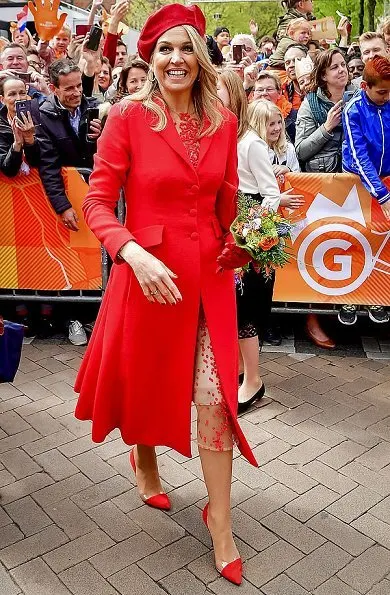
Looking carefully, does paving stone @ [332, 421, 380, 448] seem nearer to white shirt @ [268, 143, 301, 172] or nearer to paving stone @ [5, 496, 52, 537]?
paving stone @ [5, 496, 52, 537]

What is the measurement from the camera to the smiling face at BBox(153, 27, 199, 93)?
100 inches

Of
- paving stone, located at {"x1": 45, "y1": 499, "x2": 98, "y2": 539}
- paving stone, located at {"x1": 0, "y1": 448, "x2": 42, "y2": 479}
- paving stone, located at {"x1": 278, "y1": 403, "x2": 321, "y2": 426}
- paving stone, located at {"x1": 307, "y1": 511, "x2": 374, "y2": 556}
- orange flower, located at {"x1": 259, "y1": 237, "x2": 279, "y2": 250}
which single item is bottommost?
paving stone, located at {"x1": 45, "y1": 499, "x2": 98, "y2": 539}

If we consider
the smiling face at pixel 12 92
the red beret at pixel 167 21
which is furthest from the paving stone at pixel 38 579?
the smiling face at pixel 12 92

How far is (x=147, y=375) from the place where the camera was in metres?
2.78

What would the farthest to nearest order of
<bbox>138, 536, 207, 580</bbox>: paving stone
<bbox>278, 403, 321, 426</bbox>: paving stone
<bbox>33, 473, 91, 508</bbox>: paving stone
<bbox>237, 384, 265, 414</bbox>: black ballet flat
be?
1. <bbox>237, 384, 265, 414</bbox>: black ballet flat
2. <bbox>278, 403, 321, 426</bbox>: paving stone
3. <bbox>33, 473, 91, 508</bbox>: paving stone
4. <bbox>138, 536, 207, 580</bbox>: paving stone

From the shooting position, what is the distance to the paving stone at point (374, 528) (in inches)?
120

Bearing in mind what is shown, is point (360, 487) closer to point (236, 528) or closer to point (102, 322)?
point (236, 528)

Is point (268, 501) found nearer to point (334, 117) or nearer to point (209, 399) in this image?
point (209, 399)

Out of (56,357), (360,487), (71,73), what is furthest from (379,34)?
(360,487)

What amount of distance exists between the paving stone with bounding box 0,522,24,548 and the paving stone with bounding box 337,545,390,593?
4.74 ft

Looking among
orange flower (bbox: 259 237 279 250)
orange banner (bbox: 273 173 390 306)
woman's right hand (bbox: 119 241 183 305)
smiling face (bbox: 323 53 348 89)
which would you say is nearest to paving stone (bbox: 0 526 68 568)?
woman's right hand (bbox: 119 241 183 305)

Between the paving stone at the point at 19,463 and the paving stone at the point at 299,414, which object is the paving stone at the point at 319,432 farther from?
the paving stone at the point at 19,463

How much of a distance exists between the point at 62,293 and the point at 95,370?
2.79 m

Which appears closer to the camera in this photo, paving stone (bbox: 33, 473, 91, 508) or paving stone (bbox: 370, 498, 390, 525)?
paving stone (bbox: 370, 498, 390, 525)
